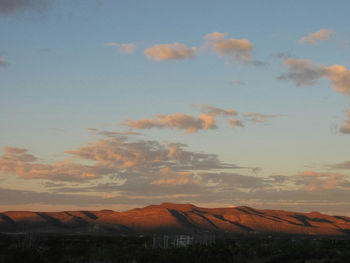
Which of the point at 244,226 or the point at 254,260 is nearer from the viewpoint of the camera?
the point at 254,260

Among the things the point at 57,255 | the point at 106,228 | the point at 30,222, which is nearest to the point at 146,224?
the point at 106,228

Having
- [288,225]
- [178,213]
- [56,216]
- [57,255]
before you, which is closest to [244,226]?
[288,225]

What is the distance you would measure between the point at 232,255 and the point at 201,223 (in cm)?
14193

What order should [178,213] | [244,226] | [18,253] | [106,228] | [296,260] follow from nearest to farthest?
[296,260]
[18,253]
[106,228]
[244,226]
[178,213]

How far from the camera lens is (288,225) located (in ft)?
538

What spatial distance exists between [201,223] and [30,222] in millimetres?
60384

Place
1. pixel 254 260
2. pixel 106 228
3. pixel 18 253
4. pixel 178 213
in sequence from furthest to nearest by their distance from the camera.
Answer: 1. pixel 178 213
2. pixel 106 228
3. pixel 18 253
4. pixel 254 260

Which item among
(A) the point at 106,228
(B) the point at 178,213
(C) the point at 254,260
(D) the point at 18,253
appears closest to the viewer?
(C) the point at 254,260

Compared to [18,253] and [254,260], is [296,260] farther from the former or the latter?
[18,253]

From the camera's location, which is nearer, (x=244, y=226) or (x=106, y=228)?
(x=106, y=228)

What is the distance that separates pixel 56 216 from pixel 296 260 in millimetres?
172414

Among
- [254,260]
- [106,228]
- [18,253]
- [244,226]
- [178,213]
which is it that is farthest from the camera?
[178,213]

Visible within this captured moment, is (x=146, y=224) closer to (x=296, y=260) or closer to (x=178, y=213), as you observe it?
(x=178, y=213)

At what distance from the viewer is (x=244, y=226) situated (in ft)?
551
